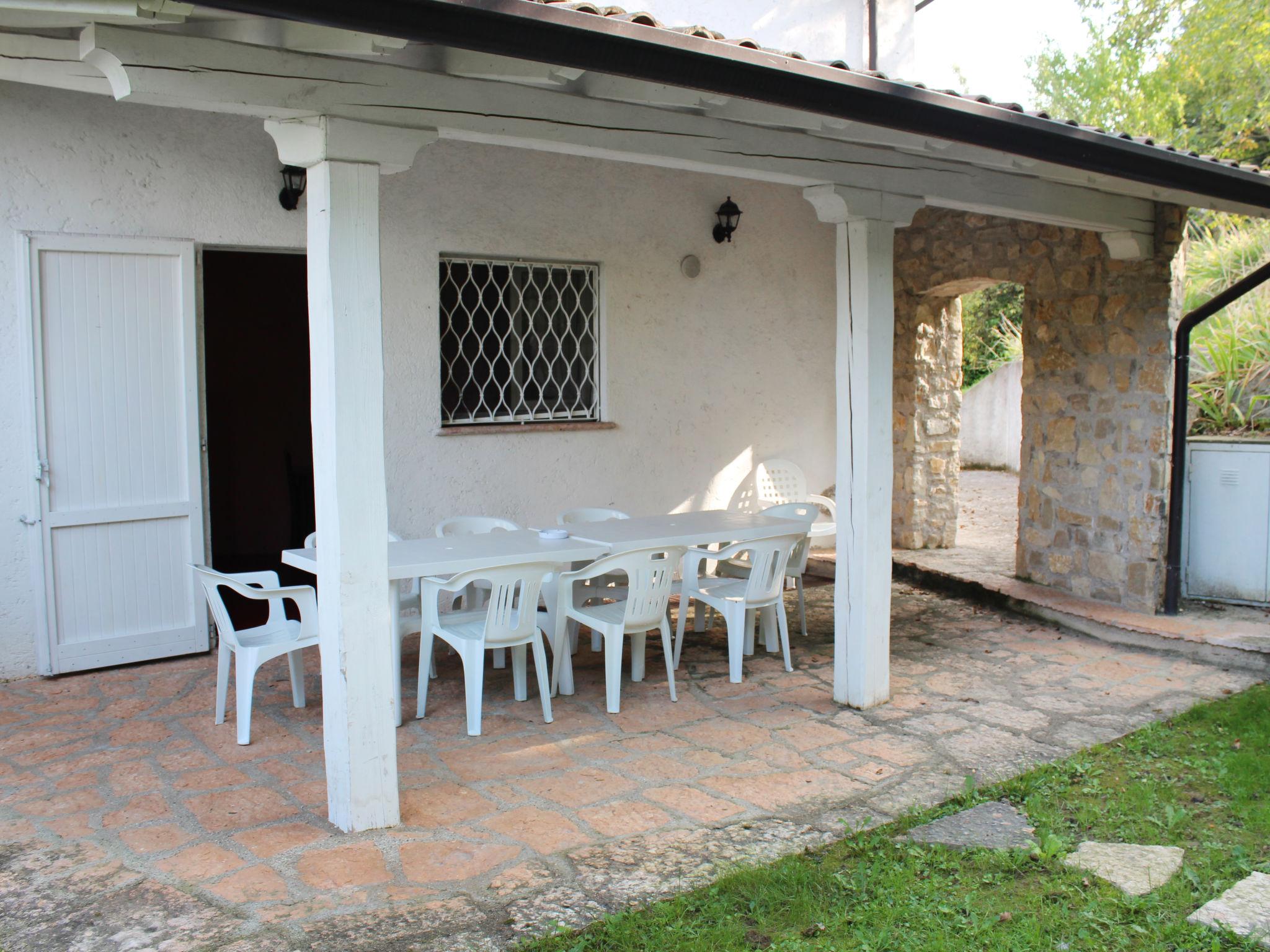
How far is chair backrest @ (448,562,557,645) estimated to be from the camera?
442 centimetres

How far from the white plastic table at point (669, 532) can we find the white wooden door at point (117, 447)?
2.14 m

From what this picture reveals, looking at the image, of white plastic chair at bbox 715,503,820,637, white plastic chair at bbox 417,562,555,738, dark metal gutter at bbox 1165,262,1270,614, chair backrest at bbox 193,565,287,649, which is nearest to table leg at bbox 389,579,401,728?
white plastic chair at bbox 417,562,555,738

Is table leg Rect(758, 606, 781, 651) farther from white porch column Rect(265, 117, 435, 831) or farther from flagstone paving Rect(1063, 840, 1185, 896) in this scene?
white porch column Rect(265, 117, 435, 831)

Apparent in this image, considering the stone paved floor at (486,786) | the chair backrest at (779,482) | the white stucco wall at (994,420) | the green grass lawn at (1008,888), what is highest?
the white stucco wall at (994,420)

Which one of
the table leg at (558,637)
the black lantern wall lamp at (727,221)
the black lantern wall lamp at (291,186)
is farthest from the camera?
the black lantern wall lamp at (727,221)

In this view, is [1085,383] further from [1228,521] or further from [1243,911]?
[1243,911]

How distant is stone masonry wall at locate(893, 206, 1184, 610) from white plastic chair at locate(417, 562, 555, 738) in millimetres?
3774

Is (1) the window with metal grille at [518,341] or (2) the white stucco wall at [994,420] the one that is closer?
(1) the window with metal grille at [518,341]

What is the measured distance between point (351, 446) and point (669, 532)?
7.84 feet

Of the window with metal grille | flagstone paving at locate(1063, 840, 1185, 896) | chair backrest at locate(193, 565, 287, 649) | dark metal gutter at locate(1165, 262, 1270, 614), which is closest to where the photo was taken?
flagstone paving at locate(1063, 840, 1185, 896)

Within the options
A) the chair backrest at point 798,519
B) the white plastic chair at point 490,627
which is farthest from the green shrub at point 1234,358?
the white plastic chair at point 490,627

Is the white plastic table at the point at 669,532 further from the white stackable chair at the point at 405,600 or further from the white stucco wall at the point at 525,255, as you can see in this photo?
the white stucco wall at the point at 525,255

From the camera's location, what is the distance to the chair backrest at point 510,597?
14.5 feet

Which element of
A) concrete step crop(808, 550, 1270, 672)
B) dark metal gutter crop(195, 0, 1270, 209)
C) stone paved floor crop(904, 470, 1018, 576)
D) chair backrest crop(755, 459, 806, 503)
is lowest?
concrete step crop(808, 550, 1270, 672)
